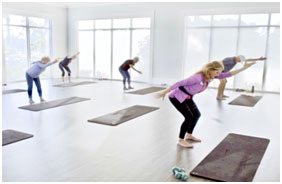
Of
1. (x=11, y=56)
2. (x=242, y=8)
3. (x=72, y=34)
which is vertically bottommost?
(x=11, y=56)

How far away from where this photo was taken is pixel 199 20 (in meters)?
9.66

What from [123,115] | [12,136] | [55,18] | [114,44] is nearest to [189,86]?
[123,115]

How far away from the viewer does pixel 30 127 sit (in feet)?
14.6

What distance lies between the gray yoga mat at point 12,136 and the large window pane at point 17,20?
718 cm

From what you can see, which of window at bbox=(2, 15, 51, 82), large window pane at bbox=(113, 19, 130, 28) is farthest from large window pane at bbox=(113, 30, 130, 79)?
window at bbox=(2, 15, 51, 82)

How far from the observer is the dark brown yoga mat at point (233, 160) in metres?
2.80

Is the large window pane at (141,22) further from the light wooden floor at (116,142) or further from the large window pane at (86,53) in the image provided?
the light wooden floor at (116,142)

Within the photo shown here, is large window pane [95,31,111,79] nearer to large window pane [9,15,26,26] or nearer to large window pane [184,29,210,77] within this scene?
large window pane [9,15,26,26]

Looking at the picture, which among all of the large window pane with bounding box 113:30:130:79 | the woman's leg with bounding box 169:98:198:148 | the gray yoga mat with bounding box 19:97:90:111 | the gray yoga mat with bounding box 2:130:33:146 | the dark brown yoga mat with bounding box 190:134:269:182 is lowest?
the gray yoga mat with bounding box 19:97:90:111

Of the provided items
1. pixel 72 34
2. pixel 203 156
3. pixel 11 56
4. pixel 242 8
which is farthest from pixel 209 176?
pixel 72 34

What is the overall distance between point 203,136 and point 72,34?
9.41 metres

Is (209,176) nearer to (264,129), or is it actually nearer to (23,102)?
(264,129)

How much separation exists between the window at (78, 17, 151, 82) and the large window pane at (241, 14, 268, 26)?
3230 millimetres

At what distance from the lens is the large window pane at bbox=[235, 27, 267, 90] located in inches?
350
